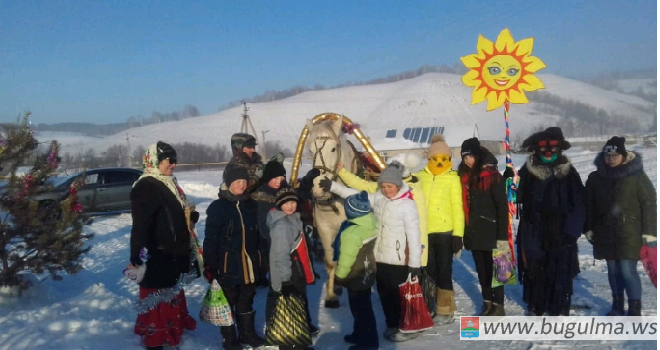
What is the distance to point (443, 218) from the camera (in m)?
5.07

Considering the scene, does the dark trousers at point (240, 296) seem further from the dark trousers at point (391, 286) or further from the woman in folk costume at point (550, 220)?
the woman in folk costume at point (550, 220)

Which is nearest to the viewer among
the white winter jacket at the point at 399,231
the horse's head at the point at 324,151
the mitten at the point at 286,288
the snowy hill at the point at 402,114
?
the mitten at the point at 286,288

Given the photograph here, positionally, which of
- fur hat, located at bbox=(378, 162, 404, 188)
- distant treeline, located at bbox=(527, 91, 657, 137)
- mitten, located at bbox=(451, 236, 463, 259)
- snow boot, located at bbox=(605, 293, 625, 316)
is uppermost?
distant treeline, located at bbox=(527, 91, 657, 137)

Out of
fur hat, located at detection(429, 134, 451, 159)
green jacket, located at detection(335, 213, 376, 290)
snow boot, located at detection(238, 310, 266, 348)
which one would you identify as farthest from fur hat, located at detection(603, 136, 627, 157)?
snow boot, located at detection(238, 310, 266, 348)

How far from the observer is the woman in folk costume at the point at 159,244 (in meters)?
4.18

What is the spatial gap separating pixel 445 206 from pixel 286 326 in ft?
6.51

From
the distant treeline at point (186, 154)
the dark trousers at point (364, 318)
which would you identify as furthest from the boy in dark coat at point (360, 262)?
Answer: the distant treeline at point (186, 154)

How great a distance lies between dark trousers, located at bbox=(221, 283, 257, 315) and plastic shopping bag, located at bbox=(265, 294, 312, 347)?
395 mm

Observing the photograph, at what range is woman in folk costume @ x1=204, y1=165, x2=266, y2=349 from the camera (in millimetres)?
4305

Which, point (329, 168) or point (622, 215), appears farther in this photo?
point (329, 168)

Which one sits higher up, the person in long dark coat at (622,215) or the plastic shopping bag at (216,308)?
the person in long dark coat at (622,215)

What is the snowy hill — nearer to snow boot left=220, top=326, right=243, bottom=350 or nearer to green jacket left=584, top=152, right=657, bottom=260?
green jacket left=584, top=152, right=657, bottom=260

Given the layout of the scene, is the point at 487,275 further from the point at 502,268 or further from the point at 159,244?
the point at 159,244

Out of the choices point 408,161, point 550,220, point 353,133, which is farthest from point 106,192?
point 550,220
